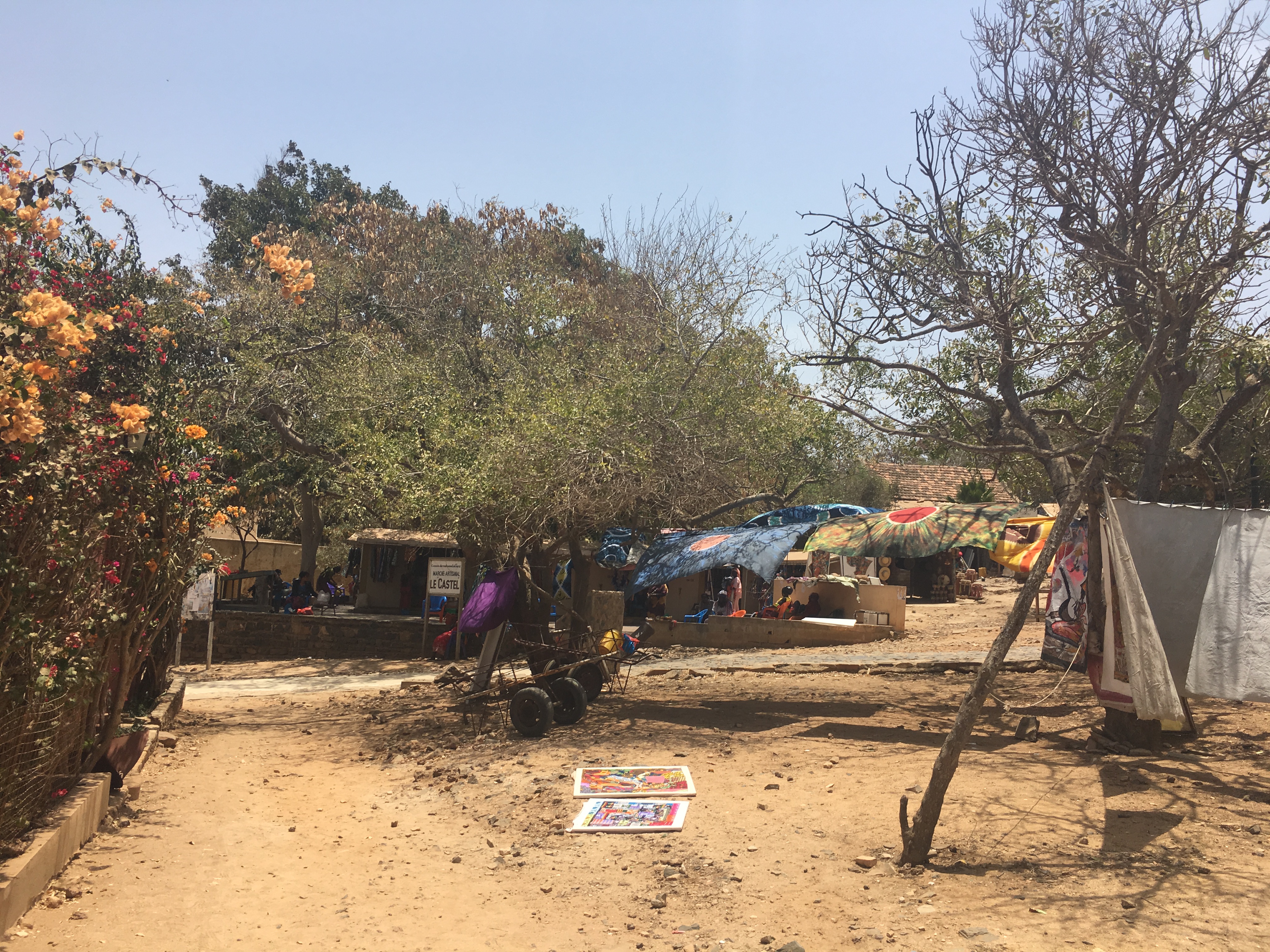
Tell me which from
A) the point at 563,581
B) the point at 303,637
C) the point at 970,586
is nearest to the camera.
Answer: the point at 303,637

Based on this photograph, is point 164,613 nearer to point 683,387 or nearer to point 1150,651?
point 1150,651

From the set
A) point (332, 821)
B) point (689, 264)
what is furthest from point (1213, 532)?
point (689, 264)

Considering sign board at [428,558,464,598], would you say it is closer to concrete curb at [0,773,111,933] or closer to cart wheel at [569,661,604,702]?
cart wheel at [569,661,604,702]

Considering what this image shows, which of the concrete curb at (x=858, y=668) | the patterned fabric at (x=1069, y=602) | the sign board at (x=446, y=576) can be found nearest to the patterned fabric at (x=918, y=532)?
the patterned fabric at (x=1069, y=602)

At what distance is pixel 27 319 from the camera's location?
14.2 feet

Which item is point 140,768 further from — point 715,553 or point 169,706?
point 715,553

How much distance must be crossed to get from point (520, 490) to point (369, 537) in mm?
10400

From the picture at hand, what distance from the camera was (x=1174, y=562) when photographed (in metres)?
7.08

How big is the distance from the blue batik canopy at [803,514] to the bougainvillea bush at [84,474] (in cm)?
1130

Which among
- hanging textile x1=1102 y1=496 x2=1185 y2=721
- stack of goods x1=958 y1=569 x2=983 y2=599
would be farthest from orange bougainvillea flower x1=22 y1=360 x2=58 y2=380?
stack of goods x1=958 y1=569 x2=983 y2=599

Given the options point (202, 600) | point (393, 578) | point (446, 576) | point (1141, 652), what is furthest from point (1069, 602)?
point (393, 578)

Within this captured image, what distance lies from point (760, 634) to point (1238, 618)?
493 inches

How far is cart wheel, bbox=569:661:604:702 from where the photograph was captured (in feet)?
38.7

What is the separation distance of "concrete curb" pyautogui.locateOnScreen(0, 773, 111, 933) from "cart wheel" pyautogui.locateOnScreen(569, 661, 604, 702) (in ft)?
18.4
